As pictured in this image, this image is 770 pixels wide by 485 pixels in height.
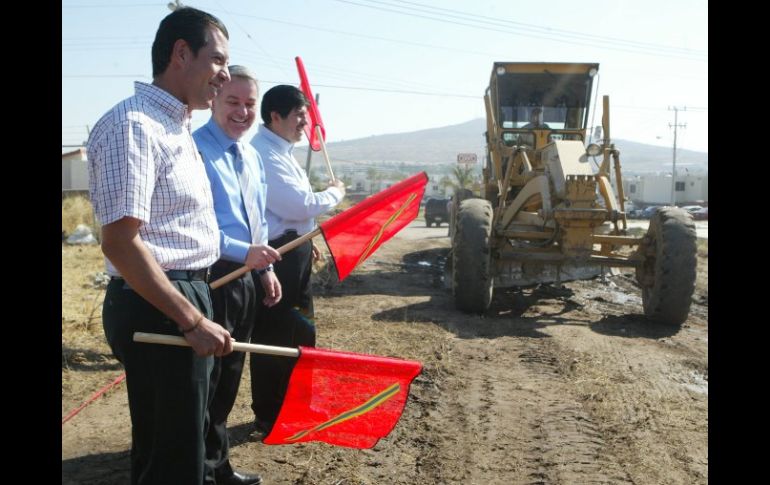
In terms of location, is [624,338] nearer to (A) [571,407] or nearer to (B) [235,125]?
(A) [571,407]

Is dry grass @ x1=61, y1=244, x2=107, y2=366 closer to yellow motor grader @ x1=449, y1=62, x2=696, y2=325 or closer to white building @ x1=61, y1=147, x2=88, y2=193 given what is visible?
yellow motor grader @ x1=449, y1=62, x2=696, y2=325

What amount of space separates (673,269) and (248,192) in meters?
5.81

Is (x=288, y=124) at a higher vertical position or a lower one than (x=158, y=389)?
higher

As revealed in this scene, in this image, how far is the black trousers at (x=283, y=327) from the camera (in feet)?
12.8

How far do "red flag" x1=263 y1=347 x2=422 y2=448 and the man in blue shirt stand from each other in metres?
0.46

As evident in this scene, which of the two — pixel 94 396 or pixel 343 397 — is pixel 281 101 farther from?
pixel 94 396

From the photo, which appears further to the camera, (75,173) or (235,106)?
(75,173)

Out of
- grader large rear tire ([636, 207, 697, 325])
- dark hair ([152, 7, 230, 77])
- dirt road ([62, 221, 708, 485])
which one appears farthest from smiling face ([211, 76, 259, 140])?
grader large rear tire ([636, 207, 697, 325])

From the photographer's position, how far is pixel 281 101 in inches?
154

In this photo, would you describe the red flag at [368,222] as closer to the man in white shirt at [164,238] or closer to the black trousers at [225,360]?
the black trousers at [225,360]

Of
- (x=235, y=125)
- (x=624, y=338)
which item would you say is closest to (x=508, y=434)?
(x=235, y=125)

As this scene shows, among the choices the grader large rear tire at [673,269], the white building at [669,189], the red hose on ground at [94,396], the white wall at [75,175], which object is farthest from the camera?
the white building at [669,189]

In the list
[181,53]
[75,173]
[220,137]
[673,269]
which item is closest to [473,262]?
[673,269]

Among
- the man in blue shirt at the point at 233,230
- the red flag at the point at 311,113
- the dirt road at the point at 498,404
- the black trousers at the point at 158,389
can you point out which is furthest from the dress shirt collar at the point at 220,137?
the dirt road at the point at 498,404
